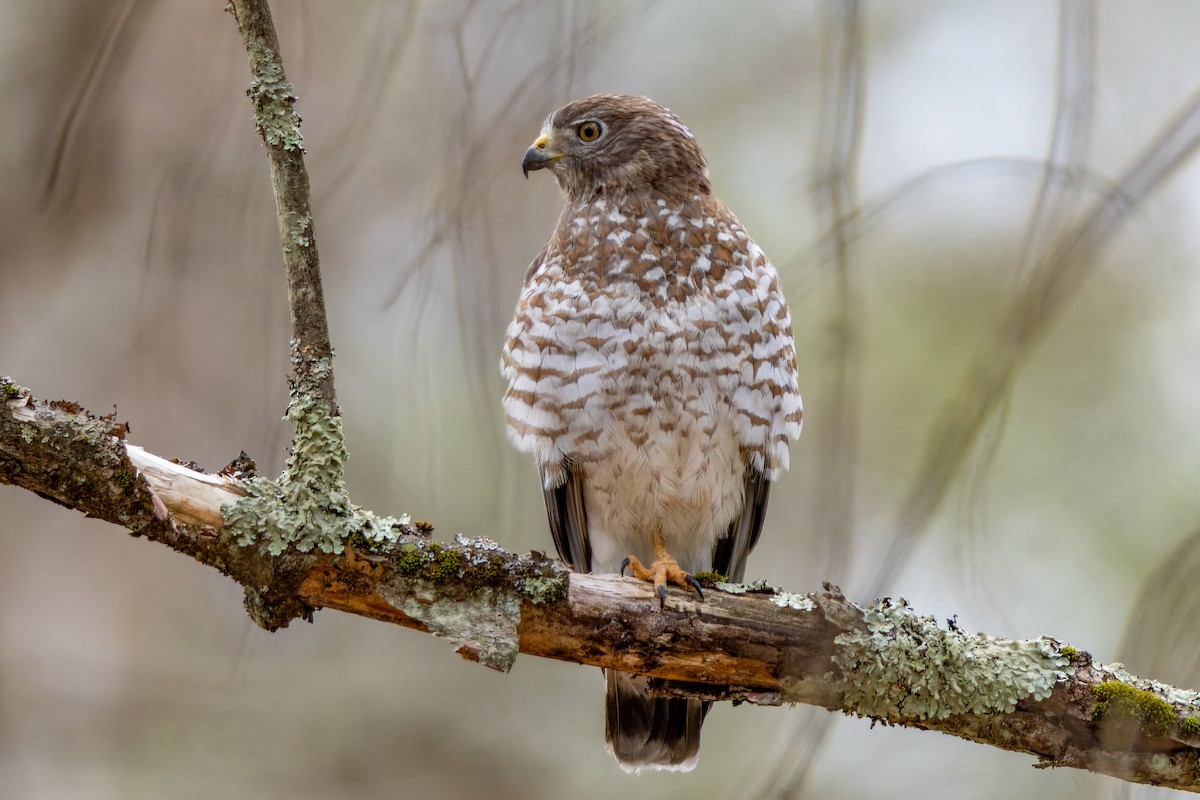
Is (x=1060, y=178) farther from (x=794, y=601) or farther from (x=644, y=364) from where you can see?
(x=644, y=364)

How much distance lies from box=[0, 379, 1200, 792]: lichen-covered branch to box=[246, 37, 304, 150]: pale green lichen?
2.55ft

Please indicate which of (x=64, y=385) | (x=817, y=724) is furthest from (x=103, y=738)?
(x=817, y=724)

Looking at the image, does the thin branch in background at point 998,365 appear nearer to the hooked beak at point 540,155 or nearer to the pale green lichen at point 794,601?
the pale green lichen at point 794,601

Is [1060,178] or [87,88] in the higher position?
[87,88]

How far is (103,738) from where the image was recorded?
448cm

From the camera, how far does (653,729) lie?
12.2 feet

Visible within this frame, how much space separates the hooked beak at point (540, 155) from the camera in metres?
3.84

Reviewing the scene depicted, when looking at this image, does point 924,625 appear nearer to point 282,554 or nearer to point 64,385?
point 282,554

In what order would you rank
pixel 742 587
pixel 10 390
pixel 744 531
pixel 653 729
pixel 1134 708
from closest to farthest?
pixel 10 390 → pixel 1134 708 → pixel 742 587 → pixel 653 729 → pixel 744 531

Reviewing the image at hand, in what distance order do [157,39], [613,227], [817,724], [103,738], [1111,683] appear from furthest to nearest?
[103,738] < [613,227] < [157,39] < [1111,683] < [817,724]

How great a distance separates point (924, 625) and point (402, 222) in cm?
228

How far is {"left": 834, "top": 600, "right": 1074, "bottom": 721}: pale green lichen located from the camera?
2.77m

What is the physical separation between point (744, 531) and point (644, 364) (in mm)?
962

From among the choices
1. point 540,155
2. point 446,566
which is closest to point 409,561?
point 446,566
